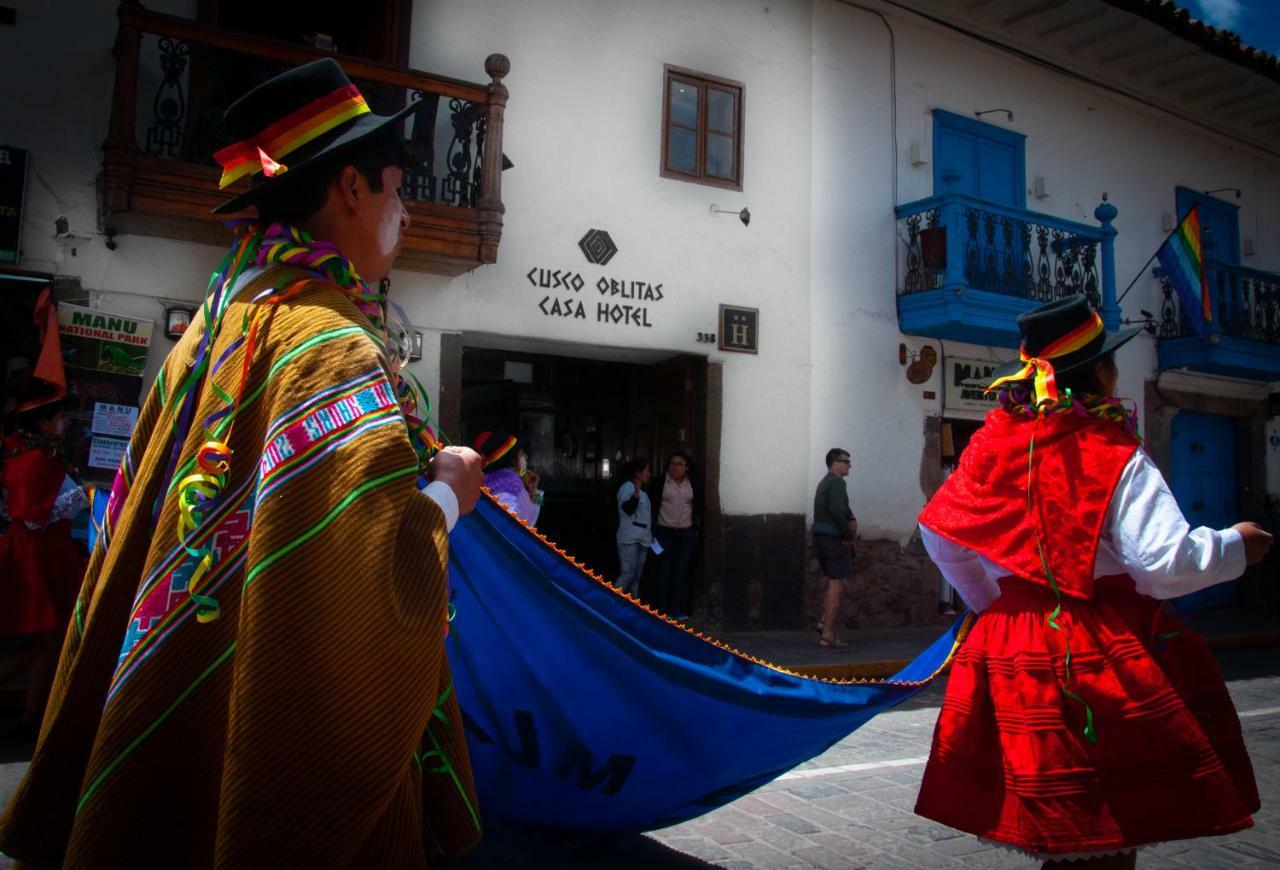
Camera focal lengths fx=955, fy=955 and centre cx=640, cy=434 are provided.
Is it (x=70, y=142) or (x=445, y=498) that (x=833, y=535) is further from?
(x=445, y=498)

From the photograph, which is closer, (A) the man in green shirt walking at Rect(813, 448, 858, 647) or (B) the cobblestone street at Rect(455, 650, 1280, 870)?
(B) the cobblestone street at Rect(455, 650, 1280, 870)

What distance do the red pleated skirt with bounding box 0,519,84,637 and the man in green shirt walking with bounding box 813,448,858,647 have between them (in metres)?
6.85

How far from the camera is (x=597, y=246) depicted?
9977 millimetres

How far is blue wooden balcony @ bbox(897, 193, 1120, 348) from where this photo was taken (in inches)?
443

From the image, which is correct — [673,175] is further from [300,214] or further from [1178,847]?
[300,214]

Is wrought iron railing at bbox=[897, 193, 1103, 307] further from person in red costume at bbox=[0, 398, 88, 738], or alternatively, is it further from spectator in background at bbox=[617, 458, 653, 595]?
person in red costume at bbox=[0, 398, 88, 738]

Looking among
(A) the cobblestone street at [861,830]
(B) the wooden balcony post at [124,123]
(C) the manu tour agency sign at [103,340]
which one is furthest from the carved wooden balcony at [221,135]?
(A) the cobblestone street at [861,830]

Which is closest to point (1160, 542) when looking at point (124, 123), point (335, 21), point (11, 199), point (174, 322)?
point (124, 123)

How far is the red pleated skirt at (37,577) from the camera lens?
528cm

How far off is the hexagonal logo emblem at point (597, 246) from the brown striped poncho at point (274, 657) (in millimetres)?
8241

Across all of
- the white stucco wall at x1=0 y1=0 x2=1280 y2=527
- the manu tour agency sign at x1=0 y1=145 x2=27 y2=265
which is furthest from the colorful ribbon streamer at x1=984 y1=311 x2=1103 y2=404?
the manu tour agency sign at x1=0 y1=145 x2=27 y2=265

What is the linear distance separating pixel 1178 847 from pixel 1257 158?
1597cm

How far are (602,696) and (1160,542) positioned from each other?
1543 mm

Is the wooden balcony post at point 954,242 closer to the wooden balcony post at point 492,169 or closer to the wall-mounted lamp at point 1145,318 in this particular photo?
the wall-mounted lamp at point 1145,318
